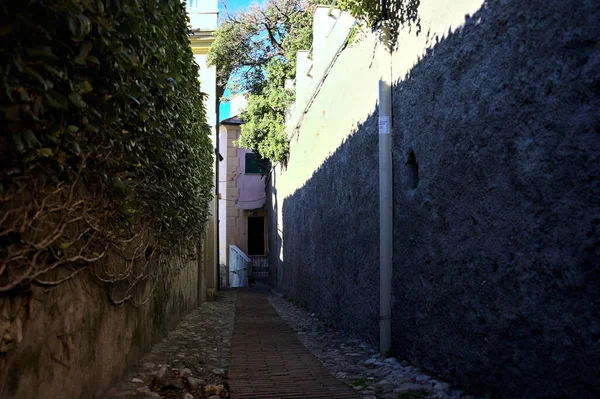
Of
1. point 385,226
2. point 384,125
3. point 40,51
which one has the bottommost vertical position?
point 385,226

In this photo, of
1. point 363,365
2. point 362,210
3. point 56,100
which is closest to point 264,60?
point 362,210

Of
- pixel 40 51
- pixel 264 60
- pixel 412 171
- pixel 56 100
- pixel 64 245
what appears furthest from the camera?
pixel 264 60

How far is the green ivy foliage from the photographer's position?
6.15 ft

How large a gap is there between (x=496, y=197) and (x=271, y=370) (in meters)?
2.43

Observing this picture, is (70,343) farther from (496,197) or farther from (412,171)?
(412,171)

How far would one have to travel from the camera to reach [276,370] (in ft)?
14.0

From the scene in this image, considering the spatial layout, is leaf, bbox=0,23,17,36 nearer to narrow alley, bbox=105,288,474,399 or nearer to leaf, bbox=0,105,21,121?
leaf, bbox=0,105,21,121

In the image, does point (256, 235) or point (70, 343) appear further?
point (256, 235)

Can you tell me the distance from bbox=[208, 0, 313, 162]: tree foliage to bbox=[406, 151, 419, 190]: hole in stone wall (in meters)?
9.87

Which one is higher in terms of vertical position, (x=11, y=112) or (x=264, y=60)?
(x=264, y=60)

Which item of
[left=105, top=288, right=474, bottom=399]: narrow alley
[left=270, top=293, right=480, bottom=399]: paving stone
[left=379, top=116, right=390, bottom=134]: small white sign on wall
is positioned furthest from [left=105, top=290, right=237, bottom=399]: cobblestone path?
[left=379, top=116, right=390, bottom=134]: small white sign on wall

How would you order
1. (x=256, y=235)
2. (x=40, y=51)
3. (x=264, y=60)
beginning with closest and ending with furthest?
(x=40, y=51) < (x=264, y=60) < (x=256, y=235)

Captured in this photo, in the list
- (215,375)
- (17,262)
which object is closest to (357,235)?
(215,375)

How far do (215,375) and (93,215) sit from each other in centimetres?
196
